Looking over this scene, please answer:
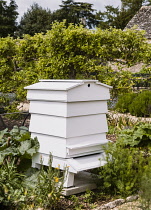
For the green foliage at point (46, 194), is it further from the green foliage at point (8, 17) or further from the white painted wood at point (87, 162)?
the green foliage at point (8, 17)

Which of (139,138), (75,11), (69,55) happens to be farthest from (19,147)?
(75,11)

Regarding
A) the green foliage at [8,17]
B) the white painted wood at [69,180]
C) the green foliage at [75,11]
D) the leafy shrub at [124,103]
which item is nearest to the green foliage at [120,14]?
the green foliage at [75,11]

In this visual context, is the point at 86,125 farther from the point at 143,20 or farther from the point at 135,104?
Result: the point at 143,20

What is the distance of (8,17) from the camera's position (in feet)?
121

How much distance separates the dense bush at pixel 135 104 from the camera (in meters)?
8.94

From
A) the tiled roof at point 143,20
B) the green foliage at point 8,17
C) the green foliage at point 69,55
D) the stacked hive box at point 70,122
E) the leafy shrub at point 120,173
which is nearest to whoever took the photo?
the leafy shrub at point 120,173

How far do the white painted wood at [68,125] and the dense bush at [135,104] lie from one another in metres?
4.88

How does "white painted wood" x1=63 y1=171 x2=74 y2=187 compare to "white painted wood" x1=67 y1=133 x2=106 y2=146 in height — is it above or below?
below

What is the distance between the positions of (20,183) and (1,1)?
3743 cm

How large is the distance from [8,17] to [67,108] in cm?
3563

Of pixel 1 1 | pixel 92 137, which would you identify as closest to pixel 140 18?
pixel 1 1

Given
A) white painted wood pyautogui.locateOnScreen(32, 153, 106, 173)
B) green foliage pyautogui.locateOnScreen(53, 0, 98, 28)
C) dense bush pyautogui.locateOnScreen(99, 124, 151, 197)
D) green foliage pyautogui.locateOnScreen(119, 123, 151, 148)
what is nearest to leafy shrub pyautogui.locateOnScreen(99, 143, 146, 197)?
dense bush pyautogui.locateOnScreen(99, 124, 151, 197)

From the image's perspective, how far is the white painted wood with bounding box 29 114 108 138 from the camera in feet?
11.6

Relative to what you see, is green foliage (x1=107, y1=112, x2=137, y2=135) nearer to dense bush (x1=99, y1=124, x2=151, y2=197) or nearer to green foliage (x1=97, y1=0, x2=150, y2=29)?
dense bush (x1=99, y1=124, x2=151, y2=197)
